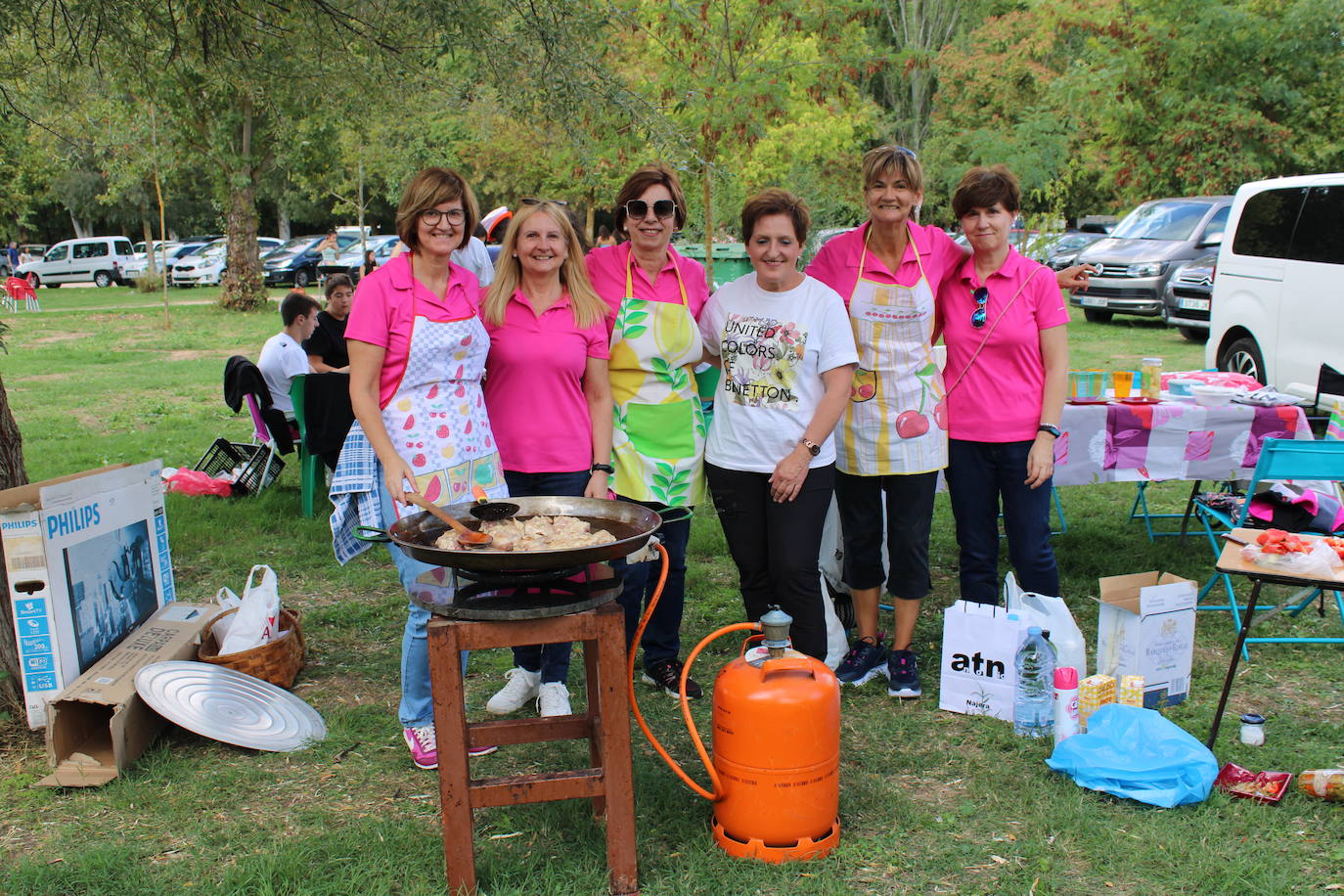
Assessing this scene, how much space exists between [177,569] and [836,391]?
3924 millimetres

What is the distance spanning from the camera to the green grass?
9.46 feet

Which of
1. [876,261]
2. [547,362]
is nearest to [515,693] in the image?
[547,362]

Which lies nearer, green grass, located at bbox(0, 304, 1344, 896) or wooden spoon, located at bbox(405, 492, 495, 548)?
wooden spoon, located at bbox(405, 492, 495, 548)

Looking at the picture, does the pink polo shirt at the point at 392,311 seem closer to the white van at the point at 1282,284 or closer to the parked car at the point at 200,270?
the white van at the point at 1282,284

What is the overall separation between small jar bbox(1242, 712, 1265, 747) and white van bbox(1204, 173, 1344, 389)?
5223 mm

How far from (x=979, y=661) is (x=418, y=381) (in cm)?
216

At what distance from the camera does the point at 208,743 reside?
3.74m

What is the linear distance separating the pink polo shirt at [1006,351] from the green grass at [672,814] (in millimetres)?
→ 1041

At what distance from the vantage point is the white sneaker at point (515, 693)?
3967mm

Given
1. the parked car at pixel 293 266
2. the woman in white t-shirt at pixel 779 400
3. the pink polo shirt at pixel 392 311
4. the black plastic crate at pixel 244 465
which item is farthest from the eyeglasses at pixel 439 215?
the parked car at pixel 293 266

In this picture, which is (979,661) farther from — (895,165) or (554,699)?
(895,165)

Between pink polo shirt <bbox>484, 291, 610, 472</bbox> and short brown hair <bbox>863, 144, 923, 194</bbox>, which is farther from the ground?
short brown hair <bbox>863, 144, 923, 194</bbox>

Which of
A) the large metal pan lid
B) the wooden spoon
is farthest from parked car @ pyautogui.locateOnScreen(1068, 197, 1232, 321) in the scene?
the wooden spoon

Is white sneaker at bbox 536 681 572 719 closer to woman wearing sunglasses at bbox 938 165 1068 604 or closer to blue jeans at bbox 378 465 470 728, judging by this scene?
blue jeans at bbox 378 465 470 728
